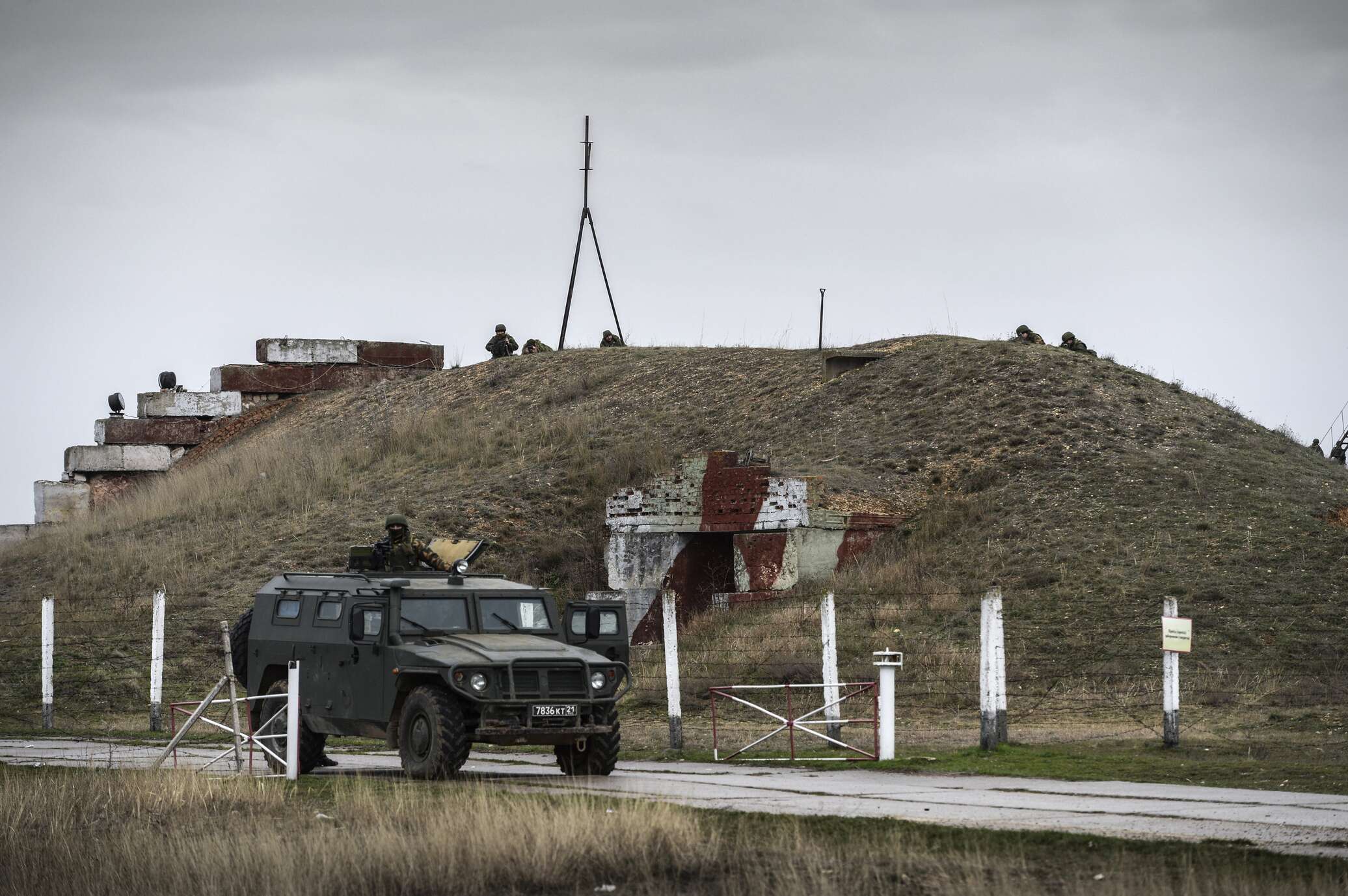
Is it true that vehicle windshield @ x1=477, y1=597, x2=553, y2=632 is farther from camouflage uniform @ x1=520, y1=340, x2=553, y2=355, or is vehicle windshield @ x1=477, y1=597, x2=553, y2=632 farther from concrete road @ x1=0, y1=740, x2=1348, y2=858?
camouflage uniform @ x1=520, y1=340, x2=553, y2=355

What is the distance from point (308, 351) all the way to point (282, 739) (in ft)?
109

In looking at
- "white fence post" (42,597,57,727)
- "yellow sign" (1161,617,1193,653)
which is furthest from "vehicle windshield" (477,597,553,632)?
"white fence post" (42,597,57,727)

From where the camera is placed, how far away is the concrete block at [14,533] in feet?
138

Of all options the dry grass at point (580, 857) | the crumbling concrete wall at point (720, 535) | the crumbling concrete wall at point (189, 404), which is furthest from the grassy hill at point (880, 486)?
the dry grass at point (580, 857)

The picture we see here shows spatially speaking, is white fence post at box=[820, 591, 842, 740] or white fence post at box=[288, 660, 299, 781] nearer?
white fence post at box=[288, 660, 299, 781]

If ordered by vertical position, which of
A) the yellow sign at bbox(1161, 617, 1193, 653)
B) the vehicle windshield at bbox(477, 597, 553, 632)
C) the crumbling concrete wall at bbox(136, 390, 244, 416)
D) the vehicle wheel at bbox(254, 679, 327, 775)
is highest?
the crumbling concrete wall at bbox(136, 390, 244, 416)

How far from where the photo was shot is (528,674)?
14.7 meters

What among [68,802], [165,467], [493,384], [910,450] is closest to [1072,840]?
[68,802]

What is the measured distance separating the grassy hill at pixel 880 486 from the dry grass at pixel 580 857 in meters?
11.2

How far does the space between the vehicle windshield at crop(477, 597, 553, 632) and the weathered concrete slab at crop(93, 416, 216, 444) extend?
32.3m

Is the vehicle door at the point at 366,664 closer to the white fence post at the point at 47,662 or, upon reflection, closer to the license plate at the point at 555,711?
the license plate at the point at 555,711

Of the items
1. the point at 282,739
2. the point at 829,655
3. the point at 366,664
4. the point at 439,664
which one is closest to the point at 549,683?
the point at 439,664

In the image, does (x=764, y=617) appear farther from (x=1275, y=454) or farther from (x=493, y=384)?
(x=493, y=384)

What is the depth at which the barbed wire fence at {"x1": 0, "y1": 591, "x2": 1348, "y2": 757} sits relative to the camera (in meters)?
18.9
